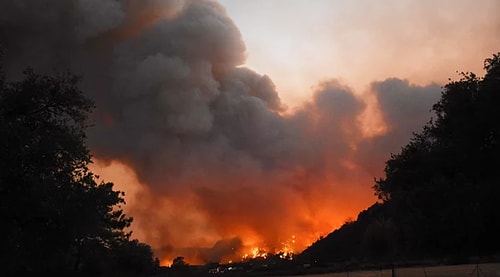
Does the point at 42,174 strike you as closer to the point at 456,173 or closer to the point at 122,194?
the point at 122,194

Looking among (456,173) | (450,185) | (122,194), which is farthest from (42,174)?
(456,173)

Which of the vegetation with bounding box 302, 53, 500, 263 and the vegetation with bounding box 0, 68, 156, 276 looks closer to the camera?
the vegetation with bounding box 0, 68, 156, 276

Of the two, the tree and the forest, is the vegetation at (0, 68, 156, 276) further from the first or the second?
the tree

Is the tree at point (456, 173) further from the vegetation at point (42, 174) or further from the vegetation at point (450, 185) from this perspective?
the vegetation at point (42, 174)

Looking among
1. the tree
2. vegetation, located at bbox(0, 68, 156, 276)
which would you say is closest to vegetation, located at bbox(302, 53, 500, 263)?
the tree

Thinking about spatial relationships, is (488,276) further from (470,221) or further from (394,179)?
(394,179)

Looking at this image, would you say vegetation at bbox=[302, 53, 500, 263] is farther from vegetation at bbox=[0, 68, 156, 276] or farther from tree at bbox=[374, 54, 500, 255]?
vegetation at bbox=[0, 68, 156, 276]

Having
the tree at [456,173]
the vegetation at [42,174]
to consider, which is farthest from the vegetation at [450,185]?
the vegetation at [42,174]

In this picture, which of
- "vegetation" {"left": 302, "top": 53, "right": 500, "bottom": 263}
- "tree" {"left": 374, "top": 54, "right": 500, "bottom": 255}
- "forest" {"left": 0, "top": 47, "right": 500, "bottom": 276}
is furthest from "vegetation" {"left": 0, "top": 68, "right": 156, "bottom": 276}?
"tree" {"left": 374, "top": 54, "right": 500, "bottom": 255}

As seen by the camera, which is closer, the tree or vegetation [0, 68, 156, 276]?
vegetation [0, 68, 156, 276]

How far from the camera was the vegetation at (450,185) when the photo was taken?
3259 cm

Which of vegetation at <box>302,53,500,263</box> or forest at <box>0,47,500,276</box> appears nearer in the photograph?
forest at <box>0,47,500,276</box>

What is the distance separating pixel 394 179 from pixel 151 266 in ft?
99.3

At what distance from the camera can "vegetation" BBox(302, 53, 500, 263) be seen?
32594 millimetres
